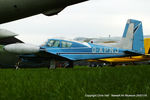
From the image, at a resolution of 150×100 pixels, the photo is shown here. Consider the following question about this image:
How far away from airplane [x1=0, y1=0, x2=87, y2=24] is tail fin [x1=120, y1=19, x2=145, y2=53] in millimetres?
14428

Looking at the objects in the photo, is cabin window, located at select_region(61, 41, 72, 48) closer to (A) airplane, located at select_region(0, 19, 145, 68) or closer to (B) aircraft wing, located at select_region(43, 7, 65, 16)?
(A) airplane, located at select_region(0, 19, 145, 68)

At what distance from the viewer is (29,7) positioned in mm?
2934

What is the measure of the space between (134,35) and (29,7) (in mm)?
15338

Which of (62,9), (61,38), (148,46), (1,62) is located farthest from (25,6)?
(148,46)

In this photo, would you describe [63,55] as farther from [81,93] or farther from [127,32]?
[81,93]

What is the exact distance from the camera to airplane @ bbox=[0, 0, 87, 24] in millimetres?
2861

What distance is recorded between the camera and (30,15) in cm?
314

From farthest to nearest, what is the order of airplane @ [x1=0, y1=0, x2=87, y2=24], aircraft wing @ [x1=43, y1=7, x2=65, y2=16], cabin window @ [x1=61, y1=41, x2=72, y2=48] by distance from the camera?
cabin window @ [x1=61, y1=41, x2=72, y2=48] < aircraft wing @ [x1=43, y1=7, x2=65, y2=16] < airplane @ [x1=0, y1=0, x2=87, y2=24]

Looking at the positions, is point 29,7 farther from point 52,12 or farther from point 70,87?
point 70,87

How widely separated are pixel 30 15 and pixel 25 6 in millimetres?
223

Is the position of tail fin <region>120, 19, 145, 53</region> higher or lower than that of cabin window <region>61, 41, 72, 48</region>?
higher

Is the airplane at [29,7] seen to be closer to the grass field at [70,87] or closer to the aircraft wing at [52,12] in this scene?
the aircraft wing at [52,12]

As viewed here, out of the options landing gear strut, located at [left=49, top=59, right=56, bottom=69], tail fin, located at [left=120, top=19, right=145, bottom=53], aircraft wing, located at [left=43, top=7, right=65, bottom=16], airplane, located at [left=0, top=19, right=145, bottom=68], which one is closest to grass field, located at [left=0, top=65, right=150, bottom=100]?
aircraft wing, located at [left=43, top=7, right=65, bottom=16]

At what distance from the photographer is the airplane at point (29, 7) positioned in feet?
9.39
